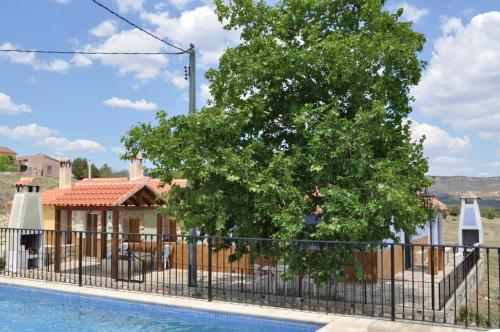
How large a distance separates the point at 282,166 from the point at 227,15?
468 cm

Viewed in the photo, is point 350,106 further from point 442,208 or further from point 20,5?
point 442,208

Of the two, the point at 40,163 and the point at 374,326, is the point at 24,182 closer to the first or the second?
the point at 374,326

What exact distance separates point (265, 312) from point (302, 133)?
4.08m

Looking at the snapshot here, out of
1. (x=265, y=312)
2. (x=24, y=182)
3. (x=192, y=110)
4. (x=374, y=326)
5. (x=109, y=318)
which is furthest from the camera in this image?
(x=24, y=182)

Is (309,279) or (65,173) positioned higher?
(65,173)

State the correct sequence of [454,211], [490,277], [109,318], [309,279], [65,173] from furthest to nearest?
[454,211] < [65,173] < [490,277] < [309,279] < [109,318]

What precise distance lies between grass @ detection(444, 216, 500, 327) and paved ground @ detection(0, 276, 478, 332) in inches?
57.5

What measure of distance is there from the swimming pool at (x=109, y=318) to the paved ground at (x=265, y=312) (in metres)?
0.12

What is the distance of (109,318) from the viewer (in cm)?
1119

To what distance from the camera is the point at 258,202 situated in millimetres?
11125

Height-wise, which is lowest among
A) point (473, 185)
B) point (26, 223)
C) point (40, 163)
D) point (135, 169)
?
point (26, 223)

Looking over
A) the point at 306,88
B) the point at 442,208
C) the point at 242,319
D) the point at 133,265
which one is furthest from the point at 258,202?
the point at 442,208

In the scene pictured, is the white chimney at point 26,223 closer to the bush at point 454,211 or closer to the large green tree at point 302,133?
the large green tree at point 302,133

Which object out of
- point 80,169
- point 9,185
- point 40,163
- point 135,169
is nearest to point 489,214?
point 135,169
